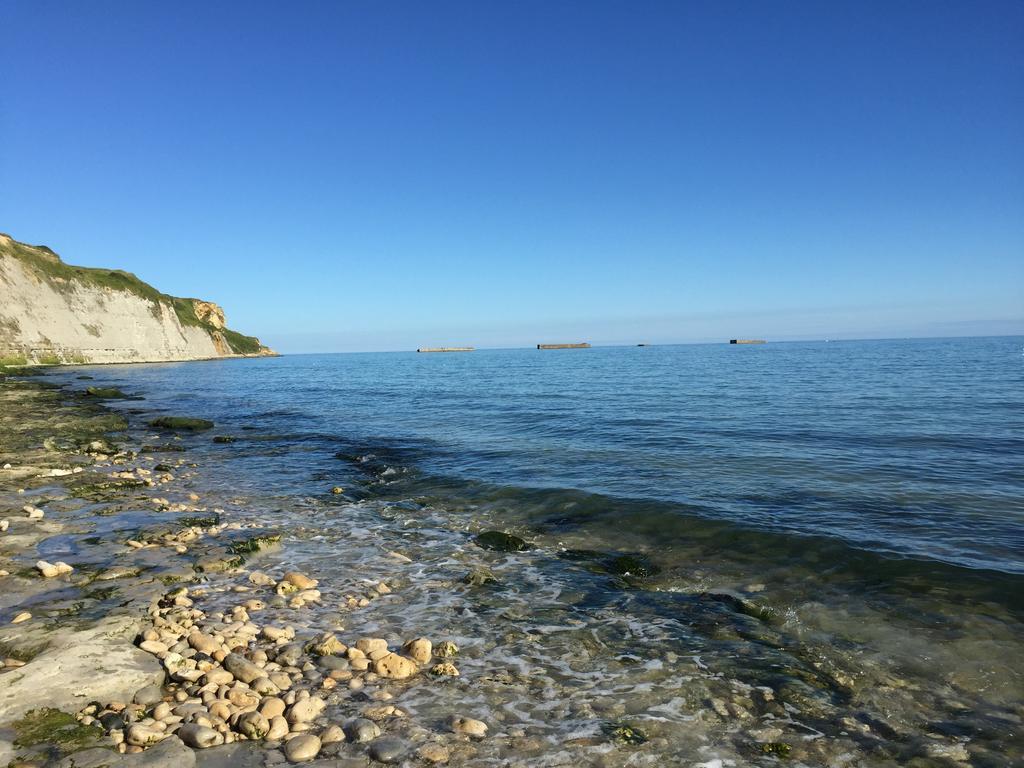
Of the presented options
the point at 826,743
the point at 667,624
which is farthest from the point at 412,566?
the point at 826,743

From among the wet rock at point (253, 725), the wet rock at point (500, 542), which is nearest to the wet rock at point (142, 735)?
the wet rock at point (253, 725)

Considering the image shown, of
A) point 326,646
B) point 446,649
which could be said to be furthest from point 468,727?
point 326,646

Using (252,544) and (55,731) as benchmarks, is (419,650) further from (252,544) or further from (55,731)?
(252,544)

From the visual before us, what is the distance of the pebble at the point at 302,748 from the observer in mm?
4711

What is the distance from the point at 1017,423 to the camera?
24797 millimetres

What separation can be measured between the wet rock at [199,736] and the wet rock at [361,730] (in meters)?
1.13

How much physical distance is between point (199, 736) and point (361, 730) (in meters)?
1.42

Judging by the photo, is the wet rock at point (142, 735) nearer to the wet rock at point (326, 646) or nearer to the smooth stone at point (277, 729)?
the smooth stone at point (277, 729)

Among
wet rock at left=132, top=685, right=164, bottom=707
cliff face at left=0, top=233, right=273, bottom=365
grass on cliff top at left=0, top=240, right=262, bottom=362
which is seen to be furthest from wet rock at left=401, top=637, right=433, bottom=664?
grass on cliff top at left=0, top=240, right=262, bottom=362

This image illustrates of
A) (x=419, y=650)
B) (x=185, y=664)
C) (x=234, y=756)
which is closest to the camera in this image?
(x=234, y=756)

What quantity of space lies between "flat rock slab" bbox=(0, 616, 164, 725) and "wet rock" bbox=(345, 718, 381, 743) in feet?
7.70

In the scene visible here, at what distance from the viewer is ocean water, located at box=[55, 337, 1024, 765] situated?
18.4 ft

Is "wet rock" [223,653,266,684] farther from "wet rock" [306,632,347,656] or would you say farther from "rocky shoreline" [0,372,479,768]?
"wet rock" [306,632,347,656]

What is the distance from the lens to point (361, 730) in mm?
5055
